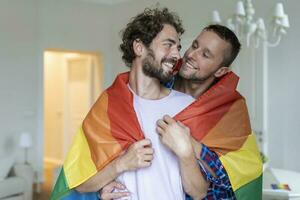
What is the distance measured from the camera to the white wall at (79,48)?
431 centimetres

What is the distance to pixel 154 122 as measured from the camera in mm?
1318

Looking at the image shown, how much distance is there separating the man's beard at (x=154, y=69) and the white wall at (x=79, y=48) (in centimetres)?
330

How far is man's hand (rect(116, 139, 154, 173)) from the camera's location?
122cm

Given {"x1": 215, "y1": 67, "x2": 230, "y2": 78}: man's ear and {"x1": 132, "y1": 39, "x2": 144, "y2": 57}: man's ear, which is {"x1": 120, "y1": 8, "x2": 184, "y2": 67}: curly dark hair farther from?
{"x1": 215, "y1": 67, "x2": 230, "y2": 78}: man's ear

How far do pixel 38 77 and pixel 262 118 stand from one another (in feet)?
11.4

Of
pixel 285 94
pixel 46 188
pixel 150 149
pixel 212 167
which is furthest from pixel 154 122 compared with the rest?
pixel 46 188

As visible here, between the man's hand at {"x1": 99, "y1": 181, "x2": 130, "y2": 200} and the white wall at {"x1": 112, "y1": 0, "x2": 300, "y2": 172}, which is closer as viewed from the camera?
the man's hand at {"x1": 99, "y1": 181, "x2": 130, "y2": 200}

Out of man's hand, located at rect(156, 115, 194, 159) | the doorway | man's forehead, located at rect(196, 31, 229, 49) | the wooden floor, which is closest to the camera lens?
man's hand, located at rect(156, 115, 194, 159)

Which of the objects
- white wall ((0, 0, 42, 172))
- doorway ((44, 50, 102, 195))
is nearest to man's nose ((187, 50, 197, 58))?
white wall ((0, 0, 42, 172))

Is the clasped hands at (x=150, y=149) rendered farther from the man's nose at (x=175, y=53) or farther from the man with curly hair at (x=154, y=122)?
the man's nose at (x=175, y=53)

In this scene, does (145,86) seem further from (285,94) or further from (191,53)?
(285,94)

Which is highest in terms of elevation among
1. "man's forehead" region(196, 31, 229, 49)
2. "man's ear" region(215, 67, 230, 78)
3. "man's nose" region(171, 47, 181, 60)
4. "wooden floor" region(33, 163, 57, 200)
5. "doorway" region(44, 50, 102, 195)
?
"man's forehead" region(196, 31, 229, 49)

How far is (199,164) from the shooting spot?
125cm

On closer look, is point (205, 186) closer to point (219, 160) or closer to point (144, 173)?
point (219, 160)
